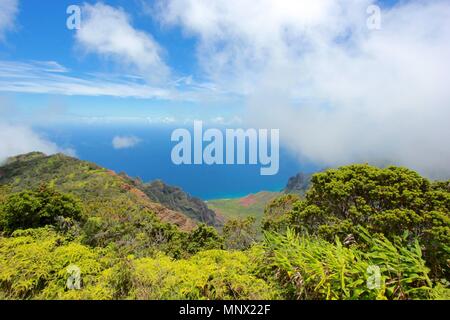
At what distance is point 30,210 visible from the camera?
1188 centimetres

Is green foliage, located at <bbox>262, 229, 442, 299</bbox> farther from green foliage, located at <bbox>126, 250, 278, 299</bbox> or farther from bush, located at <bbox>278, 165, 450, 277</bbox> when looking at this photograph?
bush, located at <bbox>278, 165, 450, 277</bbox>

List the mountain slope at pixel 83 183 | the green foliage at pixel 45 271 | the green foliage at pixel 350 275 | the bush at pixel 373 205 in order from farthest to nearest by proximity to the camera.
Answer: the mountain slope at pixel 83 183
the bush at pixel 373 205
the green foliage at pixel 45 271
the green foliage at pixel 350 275

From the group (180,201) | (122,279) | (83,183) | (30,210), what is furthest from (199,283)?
(180,201)

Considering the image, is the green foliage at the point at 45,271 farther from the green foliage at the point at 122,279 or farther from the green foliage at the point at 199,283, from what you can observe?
the green foliage at the point at 199,283

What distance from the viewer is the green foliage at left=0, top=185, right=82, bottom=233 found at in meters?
11.7

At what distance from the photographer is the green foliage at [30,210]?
11.7 meters

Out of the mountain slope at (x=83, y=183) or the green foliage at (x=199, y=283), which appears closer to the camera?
the green foliage at (x=199, y=283)

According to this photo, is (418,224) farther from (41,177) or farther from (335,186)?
(41,177)

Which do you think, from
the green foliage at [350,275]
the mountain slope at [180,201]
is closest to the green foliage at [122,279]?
the green foliage at [350,275]

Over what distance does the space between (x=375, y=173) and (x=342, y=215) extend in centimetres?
157

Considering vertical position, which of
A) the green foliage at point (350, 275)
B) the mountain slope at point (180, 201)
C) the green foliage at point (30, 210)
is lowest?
the mountain slope at point (180, 201)

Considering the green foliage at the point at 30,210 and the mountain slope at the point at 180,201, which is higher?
the green foliage at the point at 30,210

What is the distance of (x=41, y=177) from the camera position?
36.2 metres
